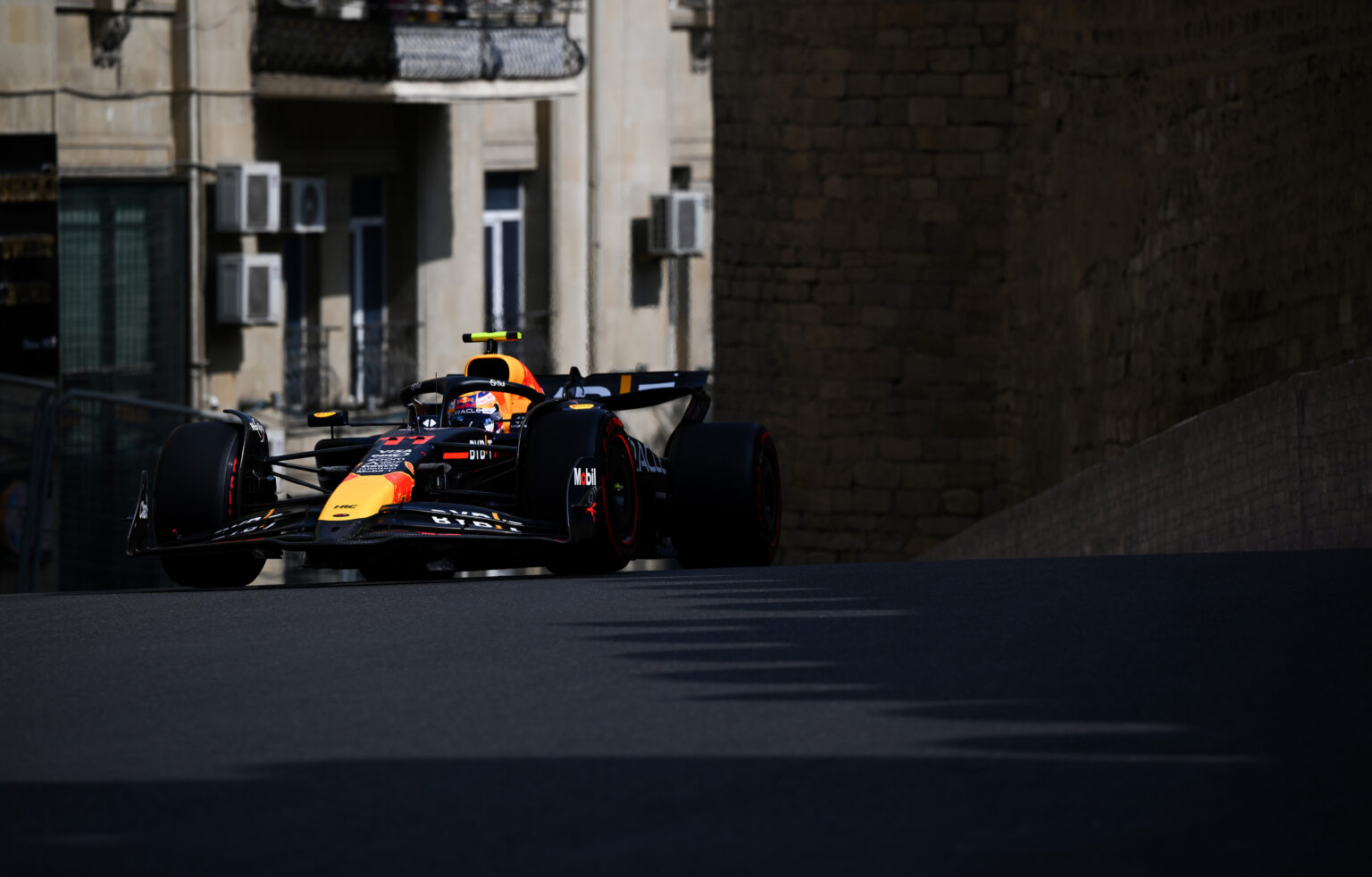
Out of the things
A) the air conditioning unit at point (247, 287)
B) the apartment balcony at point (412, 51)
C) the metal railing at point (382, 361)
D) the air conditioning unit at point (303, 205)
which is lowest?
the metal railing at point (382, 361)

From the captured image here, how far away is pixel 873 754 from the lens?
5.26m

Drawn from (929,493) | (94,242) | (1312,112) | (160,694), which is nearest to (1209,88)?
(1312,112)

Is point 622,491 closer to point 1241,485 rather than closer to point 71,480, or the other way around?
→ point 1241,485

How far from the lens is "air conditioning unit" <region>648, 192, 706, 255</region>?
2703cm

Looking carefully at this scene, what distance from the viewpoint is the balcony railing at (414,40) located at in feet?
71.7

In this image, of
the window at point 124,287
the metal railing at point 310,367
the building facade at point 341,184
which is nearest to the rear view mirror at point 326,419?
the building facade at point 341,184

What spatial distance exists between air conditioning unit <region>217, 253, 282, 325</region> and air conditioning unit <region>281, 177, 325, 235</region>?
1.87 feet

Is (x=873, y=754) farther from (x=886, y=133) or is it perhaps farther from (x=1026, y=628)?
(x=886, y=133)

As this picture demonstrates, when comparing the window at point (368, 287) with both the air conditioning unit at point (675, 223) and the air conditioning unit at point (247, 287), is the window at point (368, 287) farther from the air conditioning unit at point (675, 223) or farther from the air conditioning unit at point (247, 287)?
the air conditioning unit at point (675, 223)

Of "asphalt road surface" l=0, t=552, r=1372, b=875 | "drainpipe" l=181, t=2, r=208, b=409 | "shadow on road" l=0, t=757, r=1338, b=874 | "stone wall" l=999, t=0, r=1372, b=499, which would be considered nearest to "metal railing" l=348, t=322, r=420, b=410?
"drainpipe" l=181, t=2, r=208, b=409

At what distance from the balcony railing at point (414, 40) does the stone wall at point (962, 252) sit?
5.06 meters

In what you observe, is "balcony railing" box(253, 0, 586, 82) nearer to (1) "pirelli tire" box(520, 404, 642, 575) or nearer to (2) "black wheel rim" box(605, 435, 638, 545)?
(2) "black wheel rim" box(605, 435, 638, 545)

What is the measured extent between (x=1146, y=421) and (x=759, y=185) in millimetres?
3737

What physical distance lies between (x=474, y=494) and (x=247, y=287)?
12.5m
